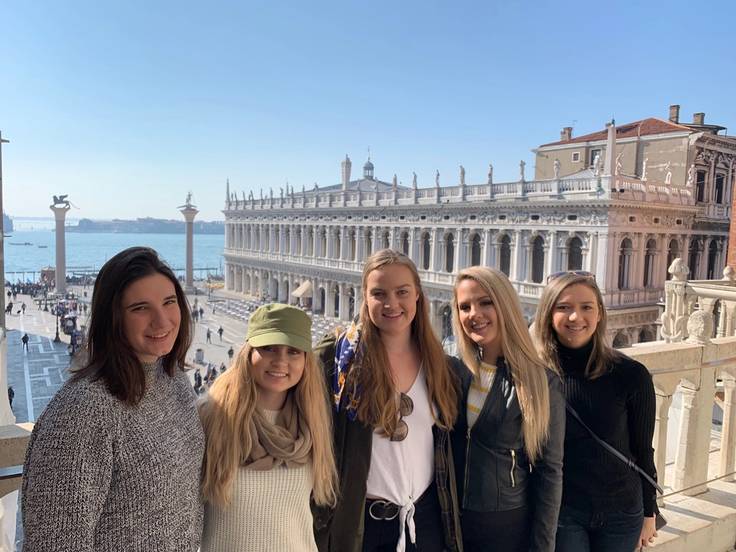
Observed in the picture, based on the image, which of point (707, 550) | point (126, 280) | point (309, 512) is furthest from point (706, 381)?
point (126, 280)

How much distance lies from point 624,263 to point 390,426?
86.6 ft

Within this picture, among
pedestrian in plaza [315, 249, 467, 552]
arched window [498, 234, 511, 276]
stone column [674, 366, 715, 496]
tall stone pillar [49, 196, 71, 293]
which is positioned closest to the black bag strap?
pedestrian in plaza [315, 249, 467, 552]

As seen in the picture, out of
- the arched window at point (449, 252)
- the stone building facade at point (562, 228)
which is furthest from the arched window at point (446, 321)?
the arched window at point (449, 252)

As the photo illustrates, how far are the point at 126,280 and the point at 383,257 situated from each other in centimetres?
101

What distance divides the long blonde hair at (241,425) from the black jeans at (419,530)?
0.83 feet

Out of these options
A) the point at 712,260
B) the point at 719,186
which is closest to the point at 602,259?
the point at 712,260

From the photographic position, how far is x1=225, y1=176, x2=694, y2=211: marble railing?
24906 mm

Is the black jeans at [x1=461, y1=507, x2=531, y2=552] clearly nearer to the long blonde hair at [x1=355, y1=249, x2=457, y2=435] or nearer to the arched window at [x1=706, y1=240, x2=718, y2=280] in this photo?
the long blonde hair at [x1=355, y1=249, x2=457, y2=435]

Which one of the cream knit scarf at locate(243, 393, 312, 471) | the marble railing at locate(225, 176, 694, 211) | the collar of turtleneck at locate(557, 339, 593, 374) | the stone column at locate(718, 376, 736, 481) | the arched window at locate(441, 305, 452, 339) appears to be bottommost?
the arched window at locate(441, 305, 452, 339)

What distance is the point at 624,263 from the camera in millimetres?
26156

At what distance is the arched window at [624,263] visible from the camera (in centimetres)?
2584

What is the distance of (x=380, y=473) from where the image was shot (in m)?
2.28

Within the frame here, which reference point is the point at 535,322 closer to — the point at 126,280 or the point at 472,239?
the point at 126,280

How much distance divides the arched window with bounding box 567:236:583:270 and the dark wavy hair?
2656 cm
